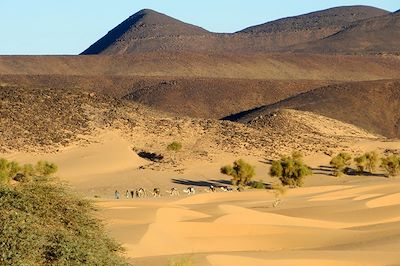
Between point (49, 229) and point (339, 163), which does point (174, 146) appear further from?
point (49, 229)

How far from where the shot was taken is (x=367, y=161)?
178ft

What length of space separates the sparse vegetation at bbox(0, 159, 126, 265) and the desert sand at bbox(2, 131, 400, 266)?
184 inches

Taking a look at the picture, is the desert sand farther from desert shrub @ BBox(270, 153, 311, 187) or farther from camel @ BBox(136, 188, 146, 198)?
desert shrub @ BBox(270, 153, 311, 187)

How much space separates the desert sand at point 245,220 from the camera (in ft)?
69.7

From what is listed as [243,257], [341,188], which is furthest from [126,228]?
[341,188]

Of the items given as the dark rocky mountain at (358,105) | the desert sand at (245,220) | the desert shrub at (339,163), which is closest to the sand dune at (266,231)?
the desert sand at (245,220)

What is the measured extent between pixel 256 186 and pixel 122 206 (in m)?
14.9

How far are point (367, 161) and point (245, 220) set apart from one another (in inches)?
1062

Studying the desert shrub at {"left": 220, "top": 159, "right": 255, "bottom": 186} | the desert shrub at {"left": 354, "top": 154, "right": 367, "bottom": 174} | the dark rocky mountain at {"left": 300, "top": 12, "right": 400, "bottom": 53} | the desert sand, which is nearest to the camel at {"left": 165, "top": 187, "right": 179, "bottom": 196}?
the desert sand

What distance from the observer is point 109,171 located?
51281 millimetres

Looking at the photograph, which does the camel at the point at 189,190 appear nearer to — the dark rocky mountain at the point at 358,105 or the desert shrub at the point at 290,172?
the desert shrub at the point at 290,172

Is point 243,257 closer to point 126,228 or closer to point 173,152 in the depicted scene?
point 126,228

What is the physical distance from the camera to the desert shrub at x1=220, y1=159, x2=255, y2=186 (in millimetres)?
47656

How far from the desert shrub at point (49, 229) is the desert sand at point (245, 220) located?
15.4 feet
